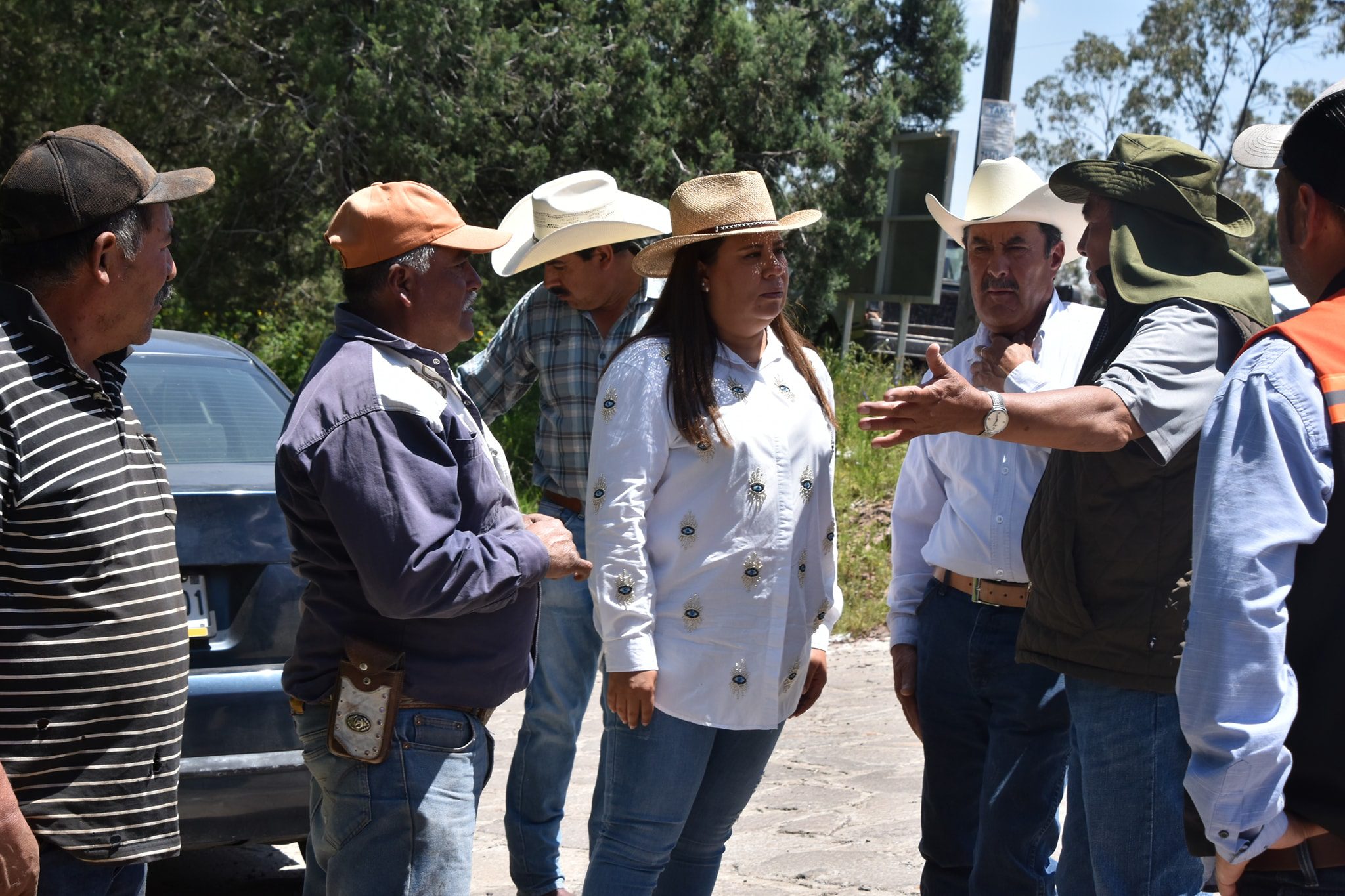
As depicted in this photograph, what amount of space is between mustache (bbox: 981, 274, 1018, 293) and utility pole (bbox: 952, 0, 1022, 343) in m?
6.33

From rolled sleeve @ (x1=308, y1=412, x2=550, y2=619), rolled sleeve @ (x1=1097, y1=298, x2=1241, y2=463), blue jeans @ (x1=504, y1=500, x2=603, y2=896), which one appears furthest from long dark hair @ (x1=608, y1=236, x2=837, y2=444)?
blue jeans @ (x1=504, y1=500, x2=603, y2=896)

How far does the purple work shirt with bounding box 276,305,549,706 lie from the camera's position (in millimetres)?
2449

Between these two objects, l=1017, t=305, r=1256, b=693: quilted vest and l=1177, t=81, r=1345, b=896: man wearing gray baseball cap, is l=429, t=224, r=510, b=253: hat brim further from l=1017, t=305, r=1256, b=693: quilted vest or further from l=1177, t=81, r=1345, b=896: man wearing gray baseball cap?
l=1177, t=81, r=1345, b=896: man wearing gray baseball cap

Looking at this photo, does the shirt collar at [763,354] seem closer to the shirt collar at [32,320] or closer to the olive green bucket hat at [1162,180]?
the olive green bucket hat at [1162,180]

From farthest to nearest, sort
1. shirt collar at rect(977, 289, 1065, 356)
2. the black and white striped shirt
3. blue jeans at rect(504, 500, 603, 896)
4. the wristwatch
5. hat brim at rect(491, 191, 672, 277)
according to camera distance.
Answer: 1. hat brim at rect(491, 191, 672, 277)
2. blue jeans at rect(504, 500, 603, 896)
3. shirt collar at rect(977, 289, 1065, 356)
4. the wristwatch
5. the black and white striped shirt

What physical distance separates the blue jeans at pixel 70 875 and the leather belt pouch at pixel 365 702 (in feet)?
1.45

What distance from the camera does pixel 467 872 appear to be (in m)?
2.63

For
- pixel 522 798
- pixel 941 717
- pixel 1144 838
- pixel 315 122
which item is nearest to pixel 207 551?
pixel 522 798

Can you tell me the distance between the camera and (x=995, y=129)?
8.82 m

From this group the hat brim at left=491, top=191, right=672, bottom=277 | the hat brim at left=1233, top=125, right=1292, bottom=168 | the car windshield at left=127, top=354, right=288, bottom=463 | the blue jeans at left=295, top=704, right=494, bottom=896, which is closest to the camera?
the hat brim at left=1233, top=125, right=1292, bottom=168

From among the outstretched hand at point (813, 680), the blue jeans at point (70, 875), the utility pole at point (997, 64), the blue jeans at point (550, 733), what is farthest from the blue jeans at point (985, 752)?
the utility pole at point (997, 64)

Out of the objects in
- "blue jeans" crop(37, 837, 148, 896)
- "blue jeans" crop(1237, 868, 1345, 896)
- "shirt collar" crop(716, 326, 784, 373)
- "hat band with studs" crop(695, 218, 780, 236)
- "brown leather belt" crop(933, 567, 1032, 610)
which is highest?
"hat band with studs" crop(695, 218, 780, 236)

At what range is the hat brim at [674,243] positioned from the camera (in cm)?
334

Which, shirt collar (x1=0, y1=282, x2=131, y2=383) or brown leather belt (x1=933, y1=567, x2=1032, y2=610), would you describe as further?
brown leather belt (x1=933, y1=567, x2=1032, y2=610)
